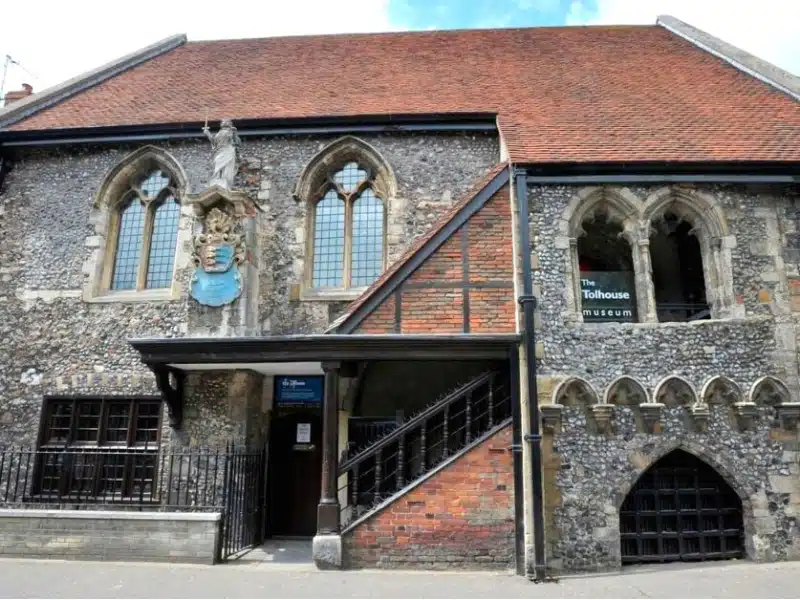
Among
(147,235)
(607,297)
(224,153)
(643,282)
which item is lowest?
(607,297)

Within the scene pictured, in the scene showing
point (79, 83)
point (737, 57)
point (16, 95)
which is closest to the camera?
point (737, 57)

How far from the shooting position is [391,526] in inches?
273

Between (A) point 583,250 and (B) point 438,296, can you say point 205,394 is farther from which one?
(A) point 583,250

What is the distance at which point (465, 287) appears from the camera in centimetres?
779

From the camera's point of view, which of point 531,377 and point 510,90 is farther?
point 510,90

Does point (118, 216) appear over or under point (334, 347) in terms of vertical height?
over

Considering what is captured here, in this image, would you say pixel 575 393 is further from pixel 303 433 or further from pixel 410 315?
pixel 303 433

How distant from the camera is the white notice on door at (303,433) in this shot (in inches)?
381

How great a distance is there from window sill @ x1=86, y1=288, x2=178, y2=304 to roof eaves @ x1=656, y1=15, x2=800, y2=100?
39.0ft

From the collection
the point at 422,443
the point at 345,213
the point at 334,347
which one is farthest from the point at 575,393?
the point at 345,213

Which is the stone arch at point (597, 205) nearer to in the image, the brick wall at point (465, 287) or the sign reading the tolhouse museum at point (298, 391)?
the brick wall at point (465, 287)

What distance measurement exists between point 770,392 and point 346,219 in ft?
23.4

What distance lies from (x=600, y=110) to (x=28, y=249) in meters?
10.7

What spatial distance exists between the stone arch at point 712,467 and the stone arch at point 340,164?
595 cm
